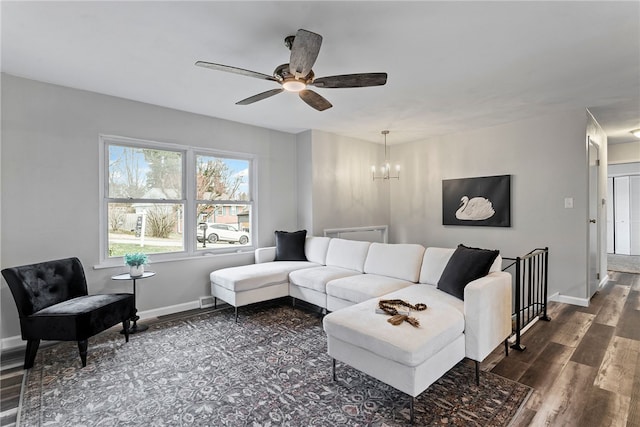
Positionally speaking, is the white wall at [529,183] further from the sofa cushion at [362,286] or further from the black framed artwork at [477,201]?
the sofa cushion at [362,286]

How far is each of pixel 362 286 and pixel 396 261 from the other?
57 centimetres

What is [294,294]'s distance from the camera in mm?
3881

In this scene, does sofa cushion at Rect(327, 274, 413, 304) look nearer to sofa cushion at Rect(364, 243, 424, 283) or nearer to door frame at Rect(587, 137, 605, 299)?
sofa cushion at Rect(364, 243, 424, 283)

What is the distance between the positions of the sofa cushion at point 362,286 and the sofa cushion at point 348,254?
373 millimetres

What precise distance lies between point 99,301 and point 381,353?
2.54 meters

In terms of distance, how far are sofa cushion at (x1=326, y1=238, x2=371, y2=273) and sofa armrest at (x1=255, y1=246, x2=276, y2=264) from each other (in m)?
0.87

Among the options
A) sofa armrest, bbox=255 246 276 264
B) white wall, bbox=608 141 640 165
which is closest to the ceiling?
sofa armrest, bbox=255 246 276 264

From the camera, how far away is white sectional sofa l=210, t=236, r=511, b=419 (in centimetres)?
193

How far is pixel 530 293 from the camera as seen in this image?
3.31 metres

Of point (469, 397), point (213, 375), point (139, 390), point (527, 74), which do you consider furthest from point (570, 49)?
point (139, 390)

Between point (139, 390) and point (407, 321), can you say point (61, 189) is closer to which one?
point (139, 390)

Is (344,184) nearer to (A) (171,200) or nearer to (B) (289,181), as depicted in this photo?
(B) (289,181)

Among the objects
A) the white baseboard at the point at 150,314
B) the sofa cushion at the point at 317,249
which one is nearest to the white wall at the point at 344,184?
the sofa cushion at the point at 317,249

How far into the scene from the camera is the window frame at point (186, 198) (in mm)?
3443
